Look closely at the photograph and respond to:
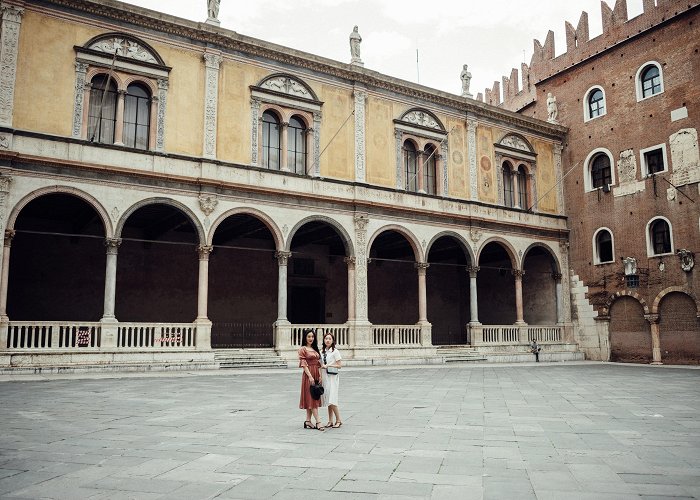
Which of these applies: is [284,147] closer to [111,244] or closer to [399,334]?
[111,244]

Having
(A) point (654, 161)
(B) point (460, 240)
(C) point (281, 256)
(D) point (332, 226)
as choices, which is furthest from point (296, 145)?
(A) point (654, 161)

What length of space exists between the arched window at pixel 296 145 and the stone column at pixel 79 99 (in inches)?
253

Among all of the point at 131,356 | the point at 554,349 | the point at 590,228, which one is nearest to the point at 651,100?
the point at 590,228

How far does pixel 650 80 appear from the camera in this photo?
23391 millimetres

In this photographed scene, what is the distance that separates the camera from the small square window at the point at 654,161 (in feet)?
74.9

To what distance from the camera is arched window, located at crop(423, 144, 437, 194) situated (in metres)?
22.9

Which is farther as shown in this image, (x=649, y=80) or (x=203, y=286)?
(x=649, y=80)

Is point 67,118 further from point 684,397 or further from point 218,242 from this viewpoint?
point 684,397

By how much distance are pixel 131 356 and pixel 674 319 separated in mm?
19284

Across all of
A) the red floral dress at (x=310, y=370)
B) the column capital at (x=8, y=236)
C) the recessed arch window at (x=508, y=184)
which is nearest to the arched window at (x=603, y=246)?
the recessed arch window at (x=508, y=184)

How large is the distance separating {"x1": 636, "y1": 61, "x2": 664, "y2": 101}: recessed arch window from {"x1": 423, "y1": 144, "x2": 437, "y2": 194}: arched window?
29.0 feet

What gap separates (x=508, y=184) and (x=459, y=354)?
8276 millimetres

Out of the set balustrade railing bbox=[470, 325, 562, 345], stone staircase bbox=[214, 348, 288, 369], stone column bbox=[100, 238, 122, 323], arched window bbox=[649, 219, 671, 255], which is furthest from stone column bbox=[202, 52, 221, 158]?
arched window bbox=[649, 219, 671, 255]

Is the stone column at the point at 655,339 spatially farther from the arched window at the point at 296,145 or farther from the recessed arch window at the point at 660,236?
the arched window at the point at 296,145
